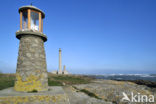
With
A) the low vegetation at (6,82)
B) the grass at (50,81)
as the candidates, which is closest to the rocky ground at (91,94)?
the grass at (50,81)

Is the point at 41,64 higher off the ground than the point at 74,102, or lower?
higher

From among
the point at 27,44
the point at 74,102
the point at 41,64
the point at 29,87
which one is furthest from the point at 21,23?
the point at 74,102

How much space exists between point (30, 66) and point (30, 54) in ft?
2.60

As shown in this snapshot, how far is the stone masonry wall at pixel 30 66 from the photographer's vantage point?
6531 mm

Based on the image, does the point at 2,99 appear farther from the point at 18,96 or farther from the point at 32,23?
the point at 32,23

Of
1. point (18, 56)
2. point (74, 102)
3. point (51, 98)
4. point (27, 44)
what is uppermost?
point (27, 44)

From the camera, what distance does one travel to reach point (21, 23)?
723cm

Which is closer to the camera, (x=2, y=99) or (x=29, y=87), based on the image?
(x=2, y=99)

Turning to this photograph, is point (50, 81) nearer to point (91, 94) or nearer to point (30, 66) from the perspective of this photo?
point (91, 94)

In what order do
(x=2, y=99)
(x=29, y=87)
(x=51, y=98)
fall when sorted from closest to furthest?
(x=2, y=99)
(x=51, y=98)
(x=29, y=87)

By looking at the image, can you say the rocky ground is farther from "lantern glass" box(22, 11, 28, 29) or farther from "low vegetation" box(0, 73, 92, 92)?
"low vegetation" box(0, 73, 92, 92)

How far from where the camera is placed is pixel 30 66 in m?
6.65

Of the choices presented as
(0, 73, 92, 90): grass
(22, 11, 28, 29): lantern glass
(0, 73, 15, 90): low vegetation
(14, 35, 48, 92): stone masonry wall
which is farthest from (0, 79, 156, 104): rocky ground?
(0, 73, 15, 90): low vegetation

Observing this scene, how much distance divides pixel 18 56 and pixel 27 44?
112 cm
